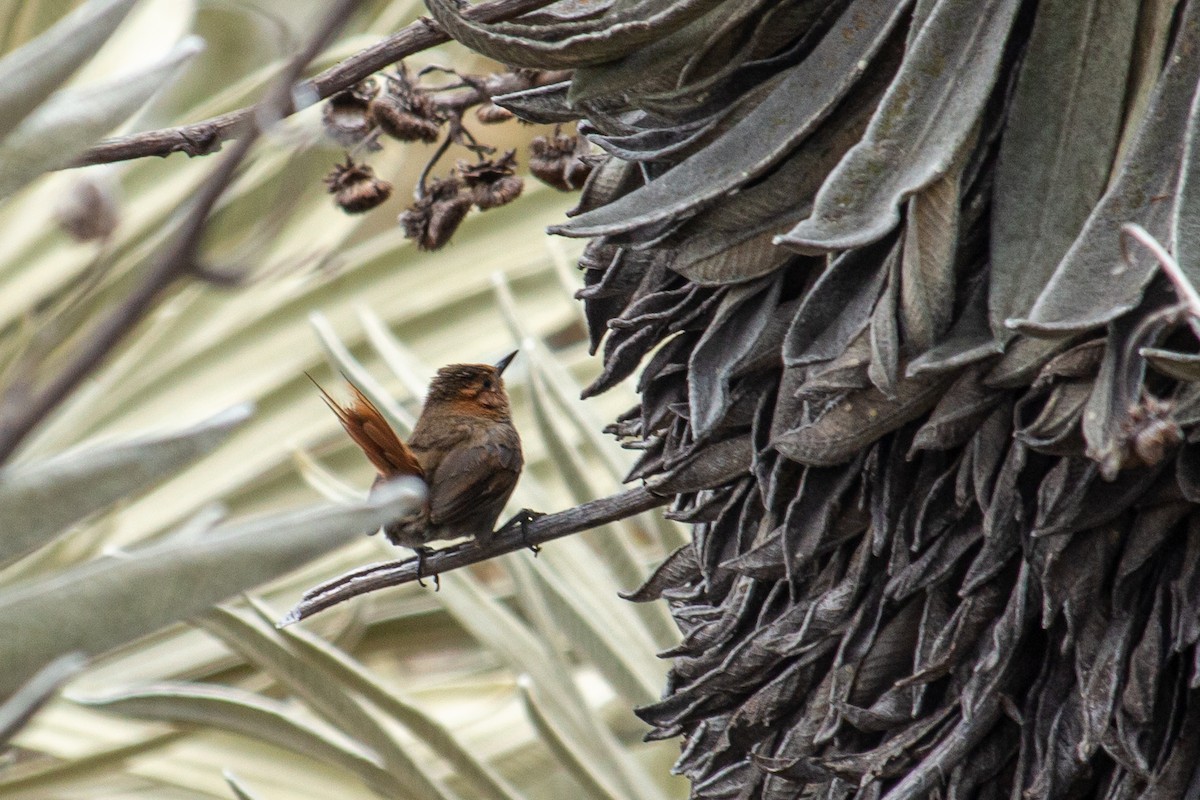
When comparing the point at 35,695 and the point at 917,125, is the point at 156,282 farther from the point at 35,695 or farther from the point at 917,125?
the point at 917,125

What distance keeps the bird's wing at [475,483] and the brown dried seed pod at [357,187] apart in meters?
0.70

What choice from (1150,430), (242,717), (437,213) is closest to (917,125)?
(1150,430)

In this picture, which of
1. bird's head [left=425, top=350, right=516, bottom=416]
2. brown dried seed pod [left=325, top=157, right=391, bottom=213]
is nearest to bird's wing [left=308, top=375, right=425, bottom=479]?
bird's head [left=425, top=350, right=516, bottom=416]

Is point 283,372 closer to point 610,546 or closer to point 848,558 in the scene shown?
point 610,546

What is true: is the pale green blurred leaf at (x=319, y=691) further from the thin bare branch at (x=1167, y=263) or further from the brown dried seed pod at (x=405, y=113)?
the thin bare branch at (x=1167, y=263)

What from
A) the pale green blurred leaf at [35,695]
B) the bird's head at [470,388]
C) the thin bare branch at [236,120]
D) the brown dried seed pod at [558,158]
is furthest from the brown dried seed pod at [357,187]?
the bird's head at [470,388]

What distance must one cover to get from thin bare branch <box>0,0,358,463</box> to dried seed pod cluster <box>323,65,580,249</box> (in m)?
0.64

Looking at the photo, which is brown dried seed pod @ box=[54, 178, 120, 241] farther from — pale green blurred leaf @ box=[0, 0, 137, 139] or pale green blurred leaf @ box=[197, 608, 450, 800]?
pale green blurred leaf @ box=[197, 608, 450, 800]

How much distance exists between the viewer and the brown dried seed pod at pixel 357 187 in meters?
1.04

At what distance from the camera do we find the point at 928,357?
59 cm

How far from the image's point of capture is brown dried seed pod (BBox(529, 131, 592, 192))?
1.00m

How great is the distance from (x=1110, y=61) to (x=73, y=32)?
1.37ft

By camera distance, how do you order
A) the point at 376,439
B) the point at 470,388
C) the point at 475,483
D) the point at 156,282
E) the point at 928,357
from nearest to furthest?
the point at 156,282
the point at 928,357
the point at 376,439
the point at 475,483
the point at 470,388

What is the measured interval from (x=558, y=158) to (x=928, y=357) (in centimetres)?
47
